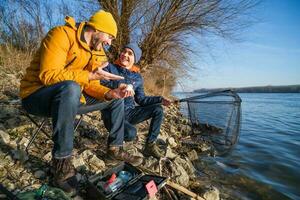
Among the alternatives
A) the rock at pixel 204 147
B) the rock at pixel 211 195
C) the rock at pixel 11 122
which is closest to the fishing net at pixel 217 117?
the rock at pixel 204 147

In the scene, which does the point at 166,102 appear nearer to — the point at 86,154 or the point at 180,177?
the point at 180,177

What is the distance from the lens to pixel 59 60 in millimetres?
2584

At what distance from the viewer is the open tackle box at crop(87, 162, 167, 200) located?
7.98ft

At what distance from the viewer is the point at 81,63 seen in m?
2.90

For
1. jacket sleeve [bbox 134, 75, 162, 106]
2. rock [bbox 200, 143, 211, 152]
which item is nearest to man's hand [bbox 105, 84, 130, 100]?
jacket sleeve [bbox 134, 75, 162, 106]

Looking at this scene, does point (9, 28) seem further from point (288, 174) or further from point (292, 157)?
point (292, 157)

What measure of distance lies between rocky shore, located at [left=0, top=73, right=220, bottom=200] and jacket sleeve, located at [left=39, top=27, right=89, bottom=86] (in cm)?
94

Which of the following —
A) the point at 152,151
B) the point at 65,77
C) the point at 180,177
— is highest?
the point at 65,77

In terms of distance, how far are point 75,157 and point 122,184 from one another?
0.81m

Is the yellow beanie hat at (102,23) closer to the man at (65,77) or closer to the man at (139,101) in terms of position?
the man at (65,77)

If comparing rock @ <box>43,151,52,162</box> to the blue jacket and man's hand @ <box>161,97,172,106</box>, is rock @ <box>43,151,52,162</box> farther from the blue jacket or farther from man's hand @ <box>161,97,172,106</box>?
man's hand @ <box>161,97,172,106</box>

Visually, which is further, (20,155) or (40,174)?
(20,155)

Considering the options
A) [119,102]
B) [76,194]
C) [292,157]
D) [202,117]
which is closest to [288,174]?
[292,157]

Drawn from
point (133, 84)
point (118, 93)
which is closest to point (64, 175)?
point (118, 93)
